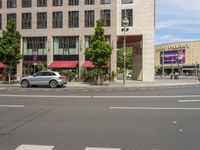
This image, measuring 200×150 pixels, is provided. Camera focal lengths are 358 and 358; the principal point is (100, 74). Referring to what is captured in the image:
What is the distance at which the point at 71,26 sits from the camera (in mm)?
50969

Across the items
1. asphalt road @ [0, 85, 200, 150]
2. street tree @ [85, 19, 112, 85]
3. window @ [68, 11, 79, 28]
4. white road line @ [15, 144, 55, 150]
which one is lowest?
white road line @ [15, 144, 55, 150]

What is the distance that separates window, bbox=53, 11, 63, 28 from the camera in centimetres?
5125

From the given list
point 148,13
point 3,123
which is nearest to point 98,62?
point 148,13

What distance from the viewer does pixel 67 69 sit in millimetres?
50500

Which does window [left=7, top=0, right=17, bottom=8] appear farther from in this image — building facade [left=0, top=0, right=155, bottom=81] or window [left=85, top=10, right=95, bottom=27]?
window [left=85, top=10, right=95, bottom=27]

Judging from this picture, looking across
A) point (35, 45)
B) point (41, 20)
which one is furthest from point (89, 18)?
point (35, 45)

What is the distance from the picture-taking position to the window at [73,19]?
166 feet

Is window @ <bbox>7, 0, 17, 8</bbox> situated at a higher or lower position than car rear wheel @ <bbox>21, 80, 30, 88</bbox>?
higher

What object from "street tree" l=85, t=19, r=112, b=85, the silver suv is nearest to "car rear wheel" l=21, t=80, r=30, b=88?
the silver suv

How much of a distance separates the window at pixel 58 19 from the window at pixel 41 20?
1.38 metres

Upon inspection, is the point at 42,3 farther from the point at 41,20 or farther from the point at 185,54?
the point at 185,54

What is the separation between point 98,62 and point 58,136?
28964 millimetres

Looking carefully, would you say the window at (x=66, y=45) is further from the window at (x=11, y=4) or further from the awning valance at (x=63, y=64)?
the window at (x=11, y=4)

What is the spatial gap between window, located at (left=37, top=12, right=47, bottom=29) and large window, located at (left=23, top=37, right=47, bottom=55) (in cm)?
173
